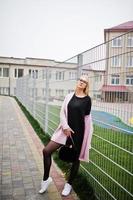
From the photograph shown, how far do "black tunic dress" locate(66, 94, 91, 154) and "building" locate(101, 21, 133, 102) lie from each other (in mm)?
292

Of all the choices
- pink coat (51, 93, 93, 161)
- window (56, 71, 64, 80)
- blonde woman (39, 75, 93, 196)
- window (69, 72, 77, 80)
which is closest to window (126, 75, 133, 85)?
blonde woman (39, 75, 93, 196)

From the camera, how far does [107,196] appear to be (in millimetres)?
4312

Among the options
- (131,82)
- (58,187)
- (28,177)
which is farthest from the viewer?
(28,177)

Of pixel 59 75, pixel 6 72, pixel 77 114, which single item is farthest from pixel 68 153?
pixel 6 72

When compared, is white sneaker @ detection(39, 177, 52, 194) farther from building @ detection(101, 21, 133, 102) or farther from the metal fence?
building @ detection(101, 21, 133, 102)

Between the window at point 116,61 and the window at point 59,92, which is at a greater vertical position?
the window at point 116,61

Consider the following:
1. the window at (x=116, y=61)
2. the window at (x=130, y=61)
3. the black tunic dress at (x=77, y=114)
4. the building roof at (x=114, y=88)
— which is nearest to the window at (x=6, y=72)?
the black tunic dress at (x=77, y=114)

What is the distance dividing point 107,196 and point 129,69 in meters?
1.93

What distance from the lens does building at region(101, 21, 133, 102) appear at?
348 centimetres

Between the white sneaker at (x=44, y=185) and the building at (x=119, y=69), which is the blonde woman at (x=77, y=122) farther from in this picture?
the white sneaker at (x=44, y=185)

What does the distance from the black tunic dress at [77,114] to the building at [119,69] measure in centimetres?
29

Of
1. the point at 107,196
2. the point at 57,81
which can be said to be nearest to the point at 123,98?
the point at 107,196

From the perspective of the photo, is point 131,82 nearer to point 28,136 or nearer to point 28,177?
point 28,177

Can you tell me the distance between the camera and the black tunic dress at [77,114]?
4250mm
